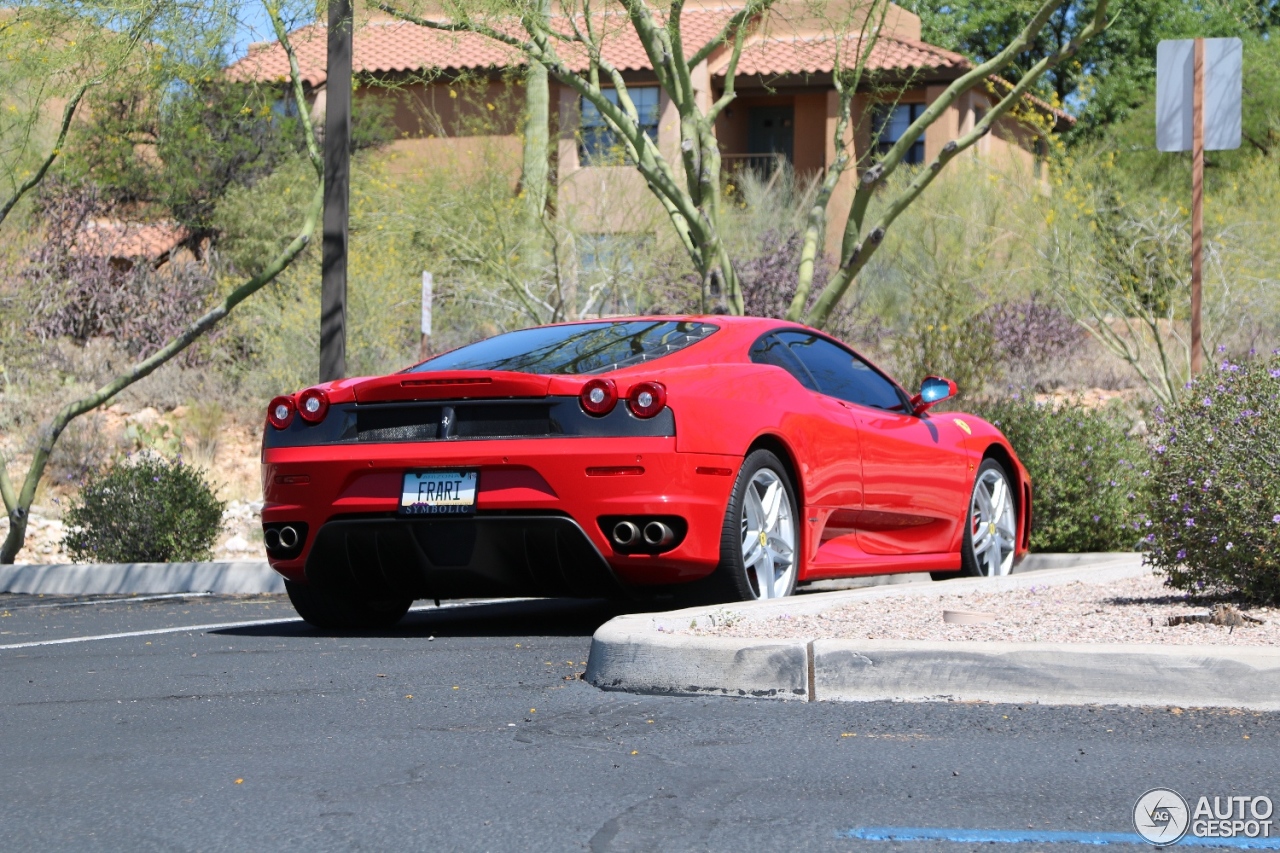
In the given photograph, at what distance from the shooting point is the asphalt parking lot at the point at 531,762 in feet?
12.5

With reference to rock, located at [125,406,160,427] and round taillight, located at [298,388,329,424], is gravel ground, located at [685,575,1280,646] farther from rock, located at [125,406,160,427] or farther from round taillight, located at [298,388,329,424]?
rock, located at [125,406,160,427]

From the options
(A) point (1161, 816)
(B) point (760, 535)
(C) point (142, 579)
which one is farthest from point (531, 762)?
(C) point (142, 579)

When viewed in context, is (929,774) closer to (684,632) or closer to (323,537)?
(684,632)

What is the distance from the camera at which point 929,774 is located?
170 inches

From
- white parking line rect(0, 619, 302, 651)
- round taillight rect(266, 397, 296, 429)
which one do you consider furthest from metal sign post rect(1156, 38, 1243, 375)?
round taillight rect(266, 397, 296, 429)

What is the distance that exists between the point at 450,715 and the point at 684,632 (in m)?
1.01

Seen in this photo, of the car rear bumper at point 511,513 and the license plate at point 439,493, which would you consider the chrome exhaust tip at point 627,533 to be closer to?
the car rear bumper at point 511,513

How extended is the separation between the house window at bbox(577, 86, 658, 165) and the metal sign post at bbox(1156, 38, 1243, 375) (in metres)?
11.8

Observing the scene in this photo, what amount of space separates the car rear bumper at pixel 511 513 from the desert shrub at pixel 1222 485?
5.93 feet

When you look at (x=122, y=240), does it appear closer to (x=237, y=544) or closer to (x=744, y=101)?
(x=237, y=544)

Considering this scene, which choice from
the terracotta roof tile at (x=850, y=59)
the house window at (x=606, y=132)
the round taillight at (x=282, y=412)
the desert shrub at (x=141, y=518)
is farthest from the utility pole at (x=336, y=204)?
the terracotta roof tile at (x=850, y=59)

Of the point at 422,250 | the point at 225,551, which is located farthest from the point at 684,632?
the point at 422,250

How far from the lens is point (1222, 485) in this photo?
6.65m

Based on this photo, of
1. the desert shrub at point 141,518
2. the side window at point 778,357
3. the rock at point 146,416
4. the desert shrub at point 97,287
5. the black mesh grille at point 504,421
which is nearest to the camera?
the black mesh grille at point 504,421
